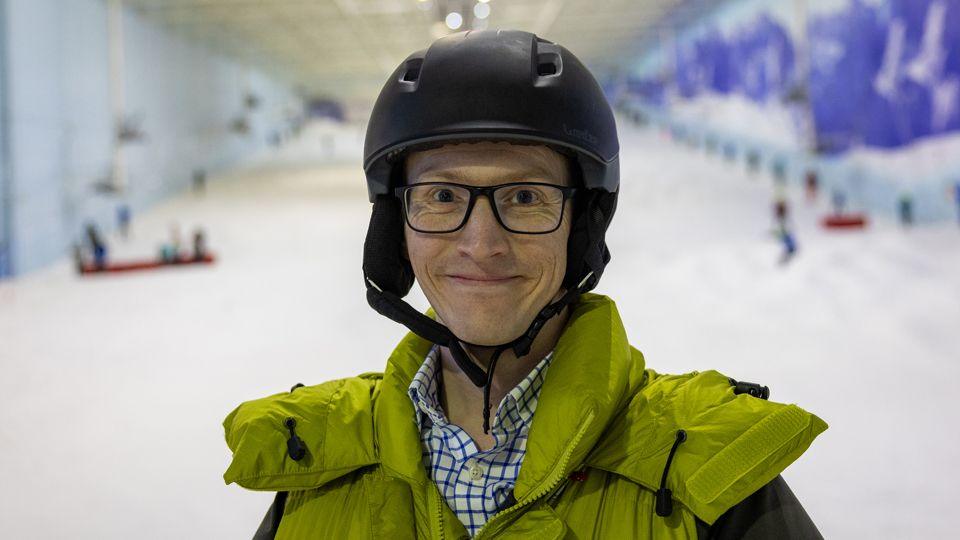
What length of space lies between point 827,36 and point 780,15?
5.37 feet

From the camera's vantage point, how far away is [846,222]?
735cm

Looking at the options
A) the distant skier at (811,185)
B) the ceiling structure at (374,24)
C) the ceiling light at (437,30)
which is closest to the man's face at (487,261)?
the ceiling structure at (374,24)

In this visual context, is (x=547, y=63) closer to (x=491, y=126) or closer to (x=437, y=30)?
(x=491, y=126)

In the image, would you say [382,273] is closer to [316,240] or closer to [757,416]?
[757,416]

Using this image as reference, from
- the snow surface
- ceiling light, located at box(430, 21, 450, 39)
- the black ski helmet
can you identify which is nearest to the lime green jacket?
the black ski helmet

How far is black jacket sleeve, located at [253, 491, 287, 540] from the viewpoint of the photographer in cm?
113

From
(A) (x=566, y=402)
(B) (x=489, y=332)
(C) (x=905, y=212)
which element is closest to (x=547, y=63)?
(B) (x=489, y=332)

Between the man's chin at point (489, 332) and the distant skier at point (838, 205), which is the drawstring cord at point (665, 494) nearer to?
Result: the man's chin at point (489, 332)

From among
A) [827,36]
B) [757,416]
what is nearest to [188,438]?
[757,416]

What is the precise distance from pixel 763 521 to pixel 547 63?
859 mm

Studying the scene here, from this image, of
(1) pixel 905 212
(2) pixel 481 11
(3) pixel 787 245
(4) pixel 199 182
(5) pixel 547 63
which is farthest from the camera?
(4) pixel 199 182

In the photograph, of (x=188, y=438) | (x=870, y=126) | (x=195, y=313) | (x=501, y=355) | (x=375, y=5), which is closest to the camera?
(x=501, y=355)

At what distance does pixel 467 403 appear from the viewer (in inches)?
46.0

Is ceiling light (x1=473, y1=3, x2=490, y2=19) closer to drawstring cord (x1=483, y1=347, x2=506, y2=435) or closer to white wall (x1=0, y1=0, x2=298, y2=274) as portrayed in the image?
white wall (x1=0, y1=0, x2=298, y2=274)
